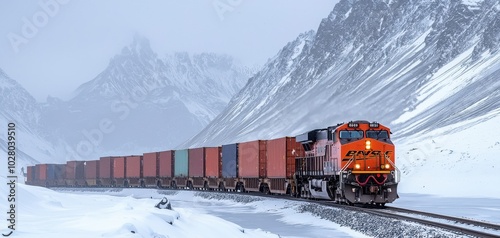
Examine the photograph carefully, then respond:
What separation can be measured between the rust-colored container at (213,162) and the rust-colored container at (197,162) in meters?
0.70

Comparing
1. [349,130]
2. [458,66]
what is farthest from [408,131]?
[349,130]

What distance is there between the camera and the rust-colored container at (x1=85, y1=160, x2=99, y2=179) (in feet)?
322

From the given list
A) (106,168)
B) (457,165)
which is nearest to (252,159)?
(457,165)

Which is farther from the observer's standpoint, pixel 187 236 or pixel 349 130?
pixel 349 130

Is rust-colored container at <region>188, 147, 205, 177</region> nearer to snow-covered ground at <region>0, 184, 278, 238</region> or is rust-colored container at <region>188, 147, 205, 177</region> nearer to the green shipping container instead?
the green shipping container

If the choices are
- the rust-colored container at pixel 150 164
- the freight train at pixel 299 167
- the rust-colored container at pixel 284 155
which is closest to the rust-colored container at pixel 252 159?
the freight train at pixel 299 167

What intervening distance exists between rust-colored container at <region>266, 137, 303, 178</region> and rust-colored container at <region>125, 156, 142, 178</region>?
134 feet

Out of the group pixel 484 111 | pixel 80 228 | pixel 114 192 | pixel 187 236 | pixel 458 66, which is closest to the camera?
pixel 80 228

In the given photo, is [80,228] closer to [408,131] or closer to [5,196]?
[5,196]

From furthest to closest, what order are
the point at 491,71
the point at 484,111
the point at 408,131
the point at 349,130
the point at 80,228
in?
1. the point at 491,71
2. the point at 408,131
3. the point at 484,111
4. the point at 349,130
5. the point at 80,228

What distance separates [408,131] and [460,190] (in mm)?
94628

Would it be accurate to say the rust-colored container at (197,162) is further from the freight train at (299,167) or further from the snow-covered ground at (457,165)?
the snow-covered ground at (457,165)

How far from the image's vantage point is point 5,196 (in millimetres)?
23641

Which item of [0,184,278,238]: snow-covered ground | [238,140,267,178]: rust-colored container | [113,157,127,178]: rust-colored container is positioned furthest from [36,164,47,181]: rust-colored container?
[0,184,278,238]: snow-covered ground
